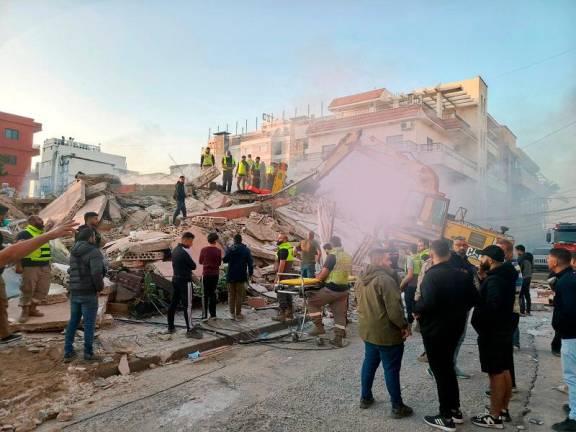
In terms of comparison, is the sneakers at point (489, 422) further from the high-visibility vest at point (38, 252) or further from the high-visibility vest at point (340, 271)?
the high-visibility vest at point (38, 252)

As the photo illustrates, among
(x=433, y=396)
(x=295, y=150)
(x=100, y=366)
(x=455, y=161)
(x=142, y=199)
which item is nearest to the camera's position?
(x=433, y=396)

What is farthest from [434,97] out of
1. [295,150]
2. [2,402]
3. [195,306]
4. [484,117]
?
[2,402]

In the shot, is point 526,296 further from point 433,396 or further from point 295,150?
point 295,150

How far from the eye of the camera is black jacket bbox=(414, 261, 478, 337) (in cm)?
361

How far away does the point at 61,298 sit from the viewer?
720 centimetres

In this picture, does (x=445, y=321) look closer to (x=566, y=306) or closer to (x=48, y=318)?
(x=566, y=306)

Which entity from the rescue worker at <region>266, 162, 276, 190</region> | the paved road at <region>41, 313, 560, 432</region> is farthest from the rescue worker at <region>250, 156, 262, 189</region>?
the paved road at <region>41, 313, 560, 432</region>

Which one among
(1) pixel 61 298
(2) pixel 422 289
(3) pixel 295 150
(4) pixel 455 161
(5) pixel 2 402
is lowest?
(5) pixel 2 402

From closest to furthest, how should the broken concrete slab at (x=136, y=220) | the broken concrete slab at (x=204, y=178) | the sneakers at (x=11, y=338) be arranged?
the sneakers at (x=11, y=338)
the broken concrete slab at (x=136, y=220)
the broken concrete slab at (x=204, y=178)

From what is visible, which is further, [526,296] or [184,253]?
[526,296]

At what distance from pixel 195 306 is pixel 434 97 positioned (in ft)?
97.1

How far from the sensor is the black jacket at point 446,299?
3607mm

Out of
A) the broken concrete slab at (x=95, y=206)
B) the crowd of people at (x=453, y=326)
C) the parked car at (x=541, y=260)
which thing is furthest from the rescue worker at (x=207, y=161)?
the parked car at (x=541, y=260)

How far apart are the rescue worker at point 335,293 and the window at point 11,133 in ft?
144
